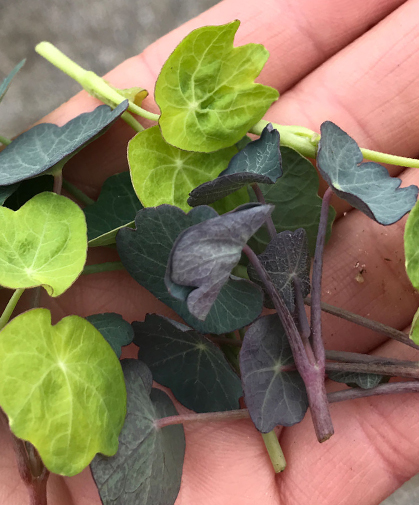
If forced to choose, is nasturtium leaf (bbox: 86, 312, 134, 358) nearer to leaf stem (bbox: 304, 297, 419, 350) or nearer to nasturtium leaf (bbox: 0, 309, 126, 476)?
nasturtium leaf (bbox: 0, 309, 126, 476)

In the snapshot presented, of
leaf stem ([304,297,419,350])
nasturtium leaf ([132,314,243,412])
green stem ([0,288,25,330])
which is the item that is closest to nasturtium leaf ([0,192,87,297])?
green stem ([0,288,25,330])

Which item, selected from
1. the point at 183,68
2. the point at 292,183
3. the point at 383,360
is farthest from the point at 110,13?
the point at 383,360

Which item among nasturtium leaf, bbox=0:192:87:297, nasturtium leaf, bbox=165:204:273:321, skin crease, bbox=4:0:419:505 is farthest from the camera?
skin crease, bbox=4:0:419:505

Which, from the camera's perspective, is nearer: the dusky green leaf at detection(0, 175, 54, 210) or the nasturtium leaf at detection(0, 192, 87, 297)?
the nasturtium leaf at detection(0, 192, 87, 297)

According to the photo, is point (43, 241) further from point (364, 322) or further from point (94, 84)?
point (364, 322)

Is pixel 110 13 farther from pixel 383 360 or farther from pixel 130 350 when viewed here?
pixel 383 360
